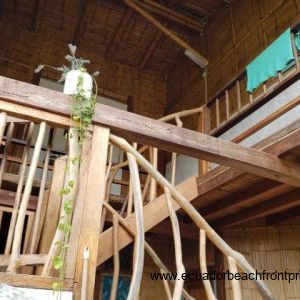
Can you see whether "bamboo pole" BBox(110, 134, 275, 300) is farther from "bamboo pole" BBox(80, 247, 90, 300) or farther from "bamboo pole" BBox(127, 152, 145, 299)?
"bamboo pole" BBox(80, 247, 90, 300)

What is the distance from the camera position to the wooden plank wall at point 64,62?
676 centimetres

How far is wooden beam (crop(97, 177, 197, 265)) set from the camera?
3.24 m

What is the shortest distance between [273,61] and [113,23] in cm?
400

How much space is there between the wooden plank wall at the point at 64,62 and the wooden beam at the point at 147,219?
12.9 feet

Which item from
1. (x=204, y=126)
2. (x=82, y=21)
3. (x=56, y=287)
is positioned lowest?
(x=56, y=287)

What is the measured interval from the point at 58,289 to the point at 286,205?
10.1ft

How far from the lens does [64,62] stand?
7238 millimetres

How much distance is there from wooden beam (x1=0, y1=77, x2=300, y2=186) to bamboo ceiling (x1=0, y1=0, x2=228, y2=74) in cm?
491

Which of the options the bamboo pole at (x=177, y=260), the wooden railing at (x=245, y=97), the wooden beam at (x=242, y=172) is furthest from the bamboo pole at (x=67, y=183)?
the wooden railing at (x=245, y=97)

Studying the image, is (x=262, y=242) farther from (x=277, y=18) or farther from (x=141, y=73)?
(x=141, y=73)

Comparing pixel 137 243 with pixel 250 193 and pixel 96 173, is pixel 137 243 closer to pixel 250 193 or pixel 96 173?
pixel 96 173

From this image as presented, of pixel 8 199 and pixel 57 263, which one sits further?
pixel 8 199

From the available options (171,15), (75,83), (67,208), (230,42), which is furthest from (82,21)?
(67,208)

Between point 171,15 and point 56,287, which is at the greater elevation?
point 171,15
